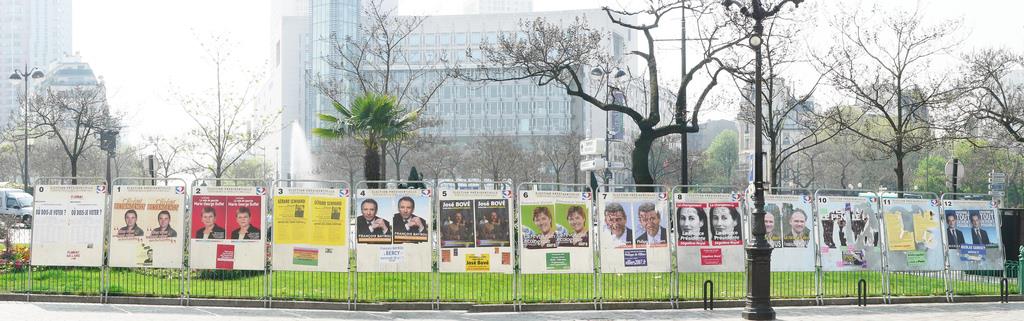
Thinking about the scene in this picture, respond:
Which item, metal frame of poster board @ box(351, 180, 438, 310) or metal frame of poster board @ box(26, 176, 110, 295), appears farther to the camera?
metal frame of poster board @ box(26, 176, 110, 295)

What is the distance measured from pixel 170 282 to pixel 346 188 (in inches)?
155

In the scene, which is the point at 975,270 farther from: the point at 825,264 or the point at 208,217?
the point at 208,217

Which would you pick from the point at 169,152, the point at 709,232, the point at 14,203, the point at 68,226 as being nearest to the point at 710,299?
the point at 709,232

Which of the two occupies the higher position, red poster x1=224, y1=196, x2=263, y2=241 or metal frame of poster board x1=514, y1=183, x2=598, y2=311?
red poster x1=224, y1=196, x2=263, y2=241

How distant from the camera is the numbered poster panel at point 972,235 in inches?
800

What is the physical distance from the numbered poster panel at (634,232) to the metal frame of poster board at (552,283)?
251 mm

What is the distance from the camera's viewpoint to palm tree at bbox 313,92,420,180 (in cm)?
2844

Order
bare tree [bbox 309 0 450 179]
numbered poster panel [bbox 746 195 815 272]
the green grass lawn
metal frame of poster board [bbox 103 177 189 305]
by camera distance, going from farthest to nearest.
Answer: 1. bare tree [bbox 309 0 450 179]
2. numbered poster panel [bbox 746 195 815 272]
3. the green grass lawn
4. metal frame of poster board [bbox 103 177 189 305]

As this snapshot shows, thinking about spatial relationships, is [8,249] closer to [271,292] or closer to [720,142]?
[271,292]

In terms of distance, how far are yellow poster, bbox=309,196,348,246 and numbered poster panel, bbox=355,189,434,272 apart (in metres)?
0.27

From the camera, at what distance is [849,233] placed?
19.4 metres

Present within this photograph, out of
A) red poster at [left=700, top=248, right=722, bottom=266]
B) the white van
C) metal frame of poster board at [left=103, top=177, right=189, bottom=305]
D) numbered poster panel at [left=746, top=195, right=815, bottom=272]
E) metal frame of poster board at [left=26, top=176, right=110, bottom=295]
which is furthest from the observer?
the white van

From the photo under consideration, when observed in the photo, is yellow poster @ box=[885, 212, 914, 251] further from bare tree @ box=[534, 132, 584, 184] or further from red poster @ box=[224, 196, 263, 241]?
bare tree @ box=[534, 132, 584, 184]

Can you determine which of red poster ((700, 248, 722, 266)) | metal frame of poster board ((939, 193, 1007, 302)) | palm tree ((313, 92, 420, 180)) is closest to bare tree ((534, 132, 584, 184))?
palm tree ((313, 92, 420, 180))
